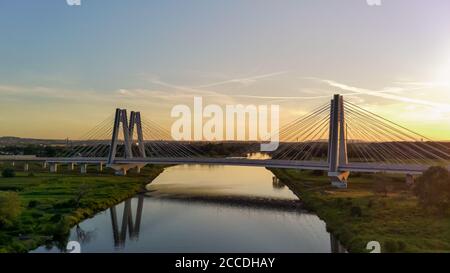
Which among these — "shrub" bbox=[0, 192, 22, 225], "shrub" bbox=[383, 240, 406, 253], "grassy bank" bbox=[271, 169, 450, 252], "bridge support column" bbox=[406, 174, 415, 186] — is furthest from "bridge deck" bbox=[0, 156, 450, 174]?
"shrub" bbox=[0, 192, 22, 225]

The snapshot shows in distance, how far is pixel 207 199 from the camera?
2253cm

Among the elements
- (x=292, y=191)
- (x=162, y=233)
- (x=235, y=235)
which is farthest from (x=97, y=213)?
(x=292, y=191)

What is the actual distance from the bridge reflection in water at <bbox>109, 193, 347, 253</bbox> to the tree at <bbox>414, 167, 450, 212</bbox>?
12.6 feet

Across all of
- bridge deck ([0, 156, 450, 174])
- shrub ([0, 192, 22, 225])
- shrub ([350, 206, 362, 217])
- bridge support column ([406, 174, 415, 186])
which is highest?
bridge deck ([0, 156, 450, 174])

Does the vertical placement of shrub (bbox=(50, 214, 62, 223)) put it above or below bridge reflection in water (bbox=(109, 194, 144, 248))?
above

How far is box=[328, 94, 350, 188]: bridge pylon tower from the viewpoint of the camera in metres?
23.2

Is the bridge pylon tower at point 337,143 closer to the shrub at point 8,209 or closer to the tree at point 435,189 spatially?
the tree at point 435,189

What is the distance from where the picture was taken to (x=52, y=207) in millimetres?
17484

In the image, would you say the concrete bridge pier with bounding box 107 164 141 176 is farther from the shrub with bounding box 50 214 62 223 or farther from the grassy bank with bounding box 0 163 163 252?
the shrub with bounding box 50 214 62 223

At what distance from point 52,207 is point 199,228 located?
653 cm

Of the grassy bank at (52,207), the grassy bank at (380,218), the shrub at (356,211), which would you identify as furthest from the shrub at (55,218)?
the shrub at (356,211)
